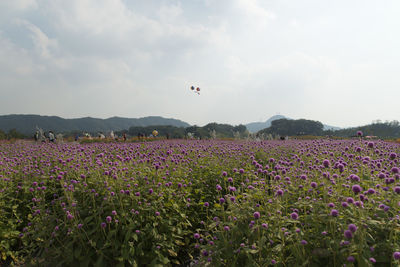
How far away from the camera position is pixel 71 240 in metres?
3.06

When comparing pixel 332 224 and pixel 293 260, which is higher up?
pixel 332 224

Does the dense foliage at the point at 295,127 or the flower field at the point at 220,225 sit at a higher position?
the dense foliage at the point at 295,127

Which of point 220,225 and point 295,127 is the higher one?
point 295,127

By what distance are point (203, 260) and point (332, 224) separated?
1395 millimetres

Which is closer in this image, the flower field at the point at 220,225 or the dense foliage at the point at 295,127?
the flower field at the point at 220,225

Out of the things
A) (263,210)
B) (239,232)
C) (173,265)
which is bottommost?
(173,265)

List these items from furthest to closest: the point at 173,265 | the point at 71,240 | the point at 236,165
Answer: the point at 236,165
the point at 173,265
the point at 71,240

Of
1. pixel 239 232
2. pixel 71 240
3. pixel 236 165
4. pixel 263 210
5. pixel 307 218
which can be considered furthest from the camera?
pixel 236 165

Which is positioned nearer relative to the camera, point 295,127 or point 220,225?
point 220,225

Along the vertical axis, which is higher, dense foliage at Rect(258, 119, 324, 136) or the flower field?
dense foliage at Rect(258, 119, 324, 136)

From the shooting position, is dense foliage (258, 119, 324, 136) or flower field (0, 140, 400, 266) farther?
dense foliage (258, 119, 324, 136)

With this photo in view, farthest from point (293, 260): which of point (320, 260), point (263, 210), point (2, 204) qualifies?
point (2, 204)

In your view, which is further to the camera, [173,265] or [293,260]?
[173,265]

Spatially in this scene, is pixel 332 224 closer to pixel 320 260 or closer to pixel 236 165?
pixel 320 260
